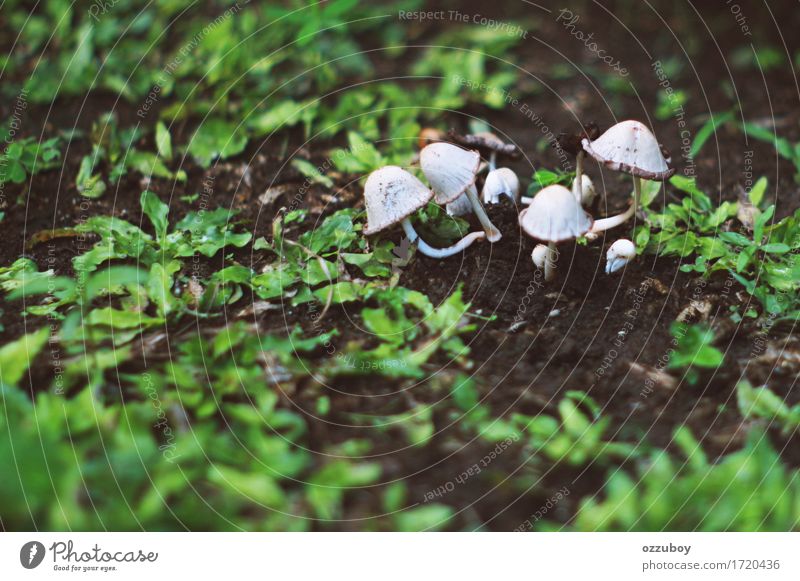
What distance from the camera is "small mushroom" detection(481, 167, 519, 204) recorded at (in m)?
2.99

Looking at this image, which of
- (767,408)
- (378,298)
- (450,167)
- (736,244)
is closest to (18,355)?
(378,298)

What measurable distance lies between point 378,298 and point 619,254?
1051mm

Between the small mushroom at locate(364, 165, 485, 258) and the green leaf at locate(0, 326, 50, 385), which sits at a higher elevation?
the small mushroom at locate(364, 165, 485, 258)

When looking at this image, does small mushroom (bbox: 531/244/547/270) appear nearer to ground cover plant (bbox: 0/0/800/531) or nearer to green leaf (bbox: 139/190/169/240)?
ground cover plant (bbox: 0/0/800/531)

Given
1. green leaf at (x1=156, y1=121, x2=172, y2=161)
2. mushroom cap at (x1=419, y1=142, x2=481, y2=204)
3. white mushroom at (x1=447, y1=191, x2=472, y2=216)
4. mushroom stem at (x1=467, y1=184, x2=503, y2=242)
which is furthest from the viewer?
Result: green leaf at (x1=156, y1=121, x2=172, y2=161)

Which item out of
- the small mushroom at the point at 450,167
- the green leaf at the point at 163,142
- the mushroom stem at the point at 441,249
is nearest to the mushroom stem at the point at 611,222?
the mushroom stem at the point at 441,249

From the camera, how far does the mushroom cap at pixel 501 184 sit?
2.99 meters

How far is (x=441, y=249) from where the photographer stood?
292 centimetres

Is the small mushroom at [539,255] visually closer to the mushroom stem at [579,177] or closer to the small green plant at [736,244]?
the mushroom stem at [579,177]

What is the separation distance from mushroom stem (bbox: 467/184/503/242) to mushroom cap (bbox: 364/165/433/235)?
191 millimetres

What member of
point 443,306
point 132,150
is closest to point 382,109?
point 132,150

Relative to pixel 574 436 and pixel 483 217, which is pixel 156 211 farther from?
pixel 574 436

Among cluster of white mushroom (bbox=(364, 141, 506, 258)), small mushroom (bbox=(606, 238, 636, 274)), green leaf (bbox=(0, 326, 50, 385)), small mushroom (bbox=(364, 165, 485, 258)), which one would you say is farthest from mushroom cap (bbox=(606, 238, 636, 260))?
green leaf (bbox=(0, 326, 50, 385))

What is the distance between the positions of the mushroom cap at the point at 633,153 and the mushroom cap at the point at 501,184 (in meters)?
0.55
